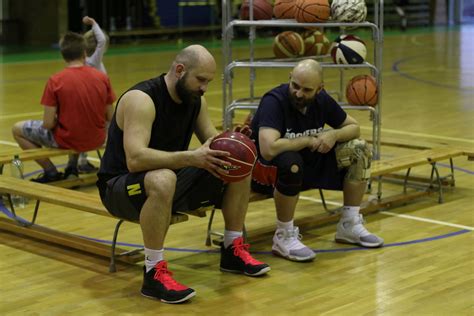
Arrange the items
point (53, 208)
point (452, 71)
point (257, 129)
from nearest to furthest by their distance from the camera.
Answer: point (257, 129), point (53, 208), point (452, 71)

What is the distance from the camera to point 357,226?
20.0ft

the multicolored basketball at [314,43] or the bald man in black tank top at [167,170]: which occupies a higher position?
the multicolored basketball at [314,43]

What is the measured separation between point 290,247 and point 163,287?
3.44 feet

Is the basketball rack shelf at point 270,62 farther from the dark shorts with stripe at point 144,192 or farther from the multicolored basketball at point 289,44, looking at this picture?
the dark shorts with stripe at point 144,192

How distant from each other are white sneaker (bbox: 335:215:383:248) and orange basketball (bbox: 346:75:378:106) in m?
1.27

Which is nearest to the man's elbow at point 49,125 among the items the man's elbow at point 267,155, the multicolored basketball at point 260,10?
the multicolored basketball at point 260,10

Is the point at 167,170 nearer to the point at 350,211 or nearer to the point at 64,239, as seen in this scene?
the point at 64,239

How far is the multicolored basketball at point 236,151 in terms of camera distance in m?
5.02

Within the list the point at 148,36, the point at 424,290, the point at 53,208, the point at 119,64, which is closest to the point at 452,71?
the point at 119,64

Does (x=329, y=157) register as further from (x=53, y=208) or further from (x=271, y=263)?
(x=53, y=208)

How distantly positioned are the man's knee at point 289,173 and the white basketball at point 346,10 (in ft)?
5.46

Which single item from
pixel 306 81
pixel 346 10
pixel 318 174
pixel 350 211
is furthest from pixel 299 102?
pixel 346 10

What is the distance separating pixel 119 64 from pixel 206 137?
1209cm

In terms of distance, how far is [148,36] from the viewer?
76.6 feet
